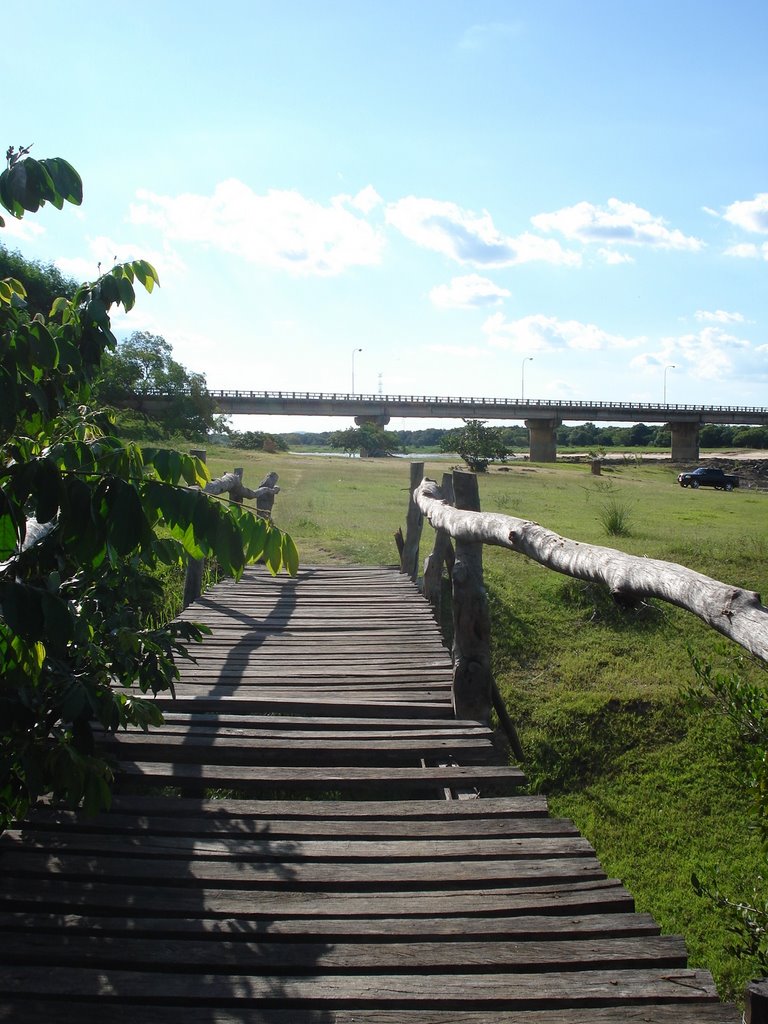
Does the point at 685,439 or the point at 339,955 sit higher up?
the point at 685,439

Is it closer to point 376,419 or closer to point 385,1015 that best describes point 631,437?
point 376,419

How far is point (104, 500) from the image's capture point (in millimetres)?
2201

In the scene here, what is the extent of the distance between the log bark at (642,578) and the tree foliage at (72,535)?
115cm

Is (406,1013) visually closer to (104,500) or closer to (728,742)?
(104,500)

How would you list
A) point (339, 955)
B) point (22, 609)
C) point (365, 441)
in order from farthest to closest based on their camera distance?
point (365, 441) < point (339, 955) < point (22, 609)

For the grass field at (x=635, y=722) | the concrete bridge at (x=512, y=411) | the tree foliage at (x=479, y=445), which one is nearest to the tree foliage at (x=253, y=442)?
the concrete bridge at (x=512, y=411)

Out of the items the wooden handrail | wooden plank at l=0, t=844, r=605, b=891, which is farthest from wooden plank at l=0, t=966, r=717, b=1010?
the wooden handrail

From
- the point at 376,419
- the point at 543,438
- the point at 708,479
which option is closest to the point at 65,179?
the point at 708,479

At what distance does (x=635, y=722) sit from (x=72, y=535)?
6541 mm

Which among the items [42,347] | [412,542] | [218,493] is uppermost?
[42,347]

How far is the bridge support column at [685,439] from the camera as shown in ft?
238

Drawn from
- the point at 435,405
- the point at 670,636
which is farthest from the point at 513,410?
the point at 670,636

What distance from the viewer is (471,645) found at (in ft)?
15.5

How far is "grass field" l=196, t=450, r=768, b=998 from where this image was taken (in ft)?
18.7
